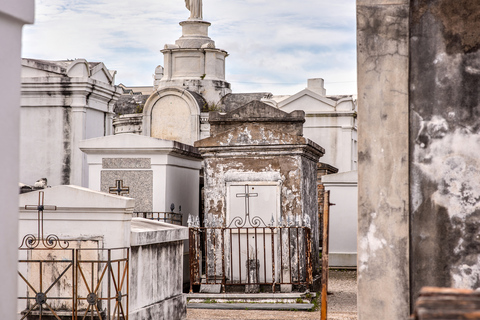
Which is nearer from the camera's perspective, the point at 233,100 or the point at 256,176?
the point at 256,176

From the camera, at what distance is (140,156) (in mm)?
11641

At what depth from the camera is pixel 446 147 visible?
16.9 feet

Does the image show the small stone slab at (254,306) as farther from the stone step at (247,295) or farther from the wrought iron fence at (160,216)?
the wrought iron fence at (160,216)

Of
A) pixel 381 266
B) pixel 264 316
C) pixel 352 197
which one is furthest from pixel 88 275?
pixel 352 197

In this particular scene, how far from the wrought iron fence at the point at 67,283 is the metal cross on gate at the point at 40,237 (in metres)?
0.06

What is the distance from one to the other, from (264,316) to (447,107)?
185 inches

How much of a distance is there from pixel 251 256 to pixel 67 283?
3860 mm

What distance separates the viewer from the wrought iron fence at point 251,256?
1046cm

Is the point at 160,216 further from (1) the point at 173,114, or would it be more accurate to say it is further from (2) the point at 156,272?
(1) the point at 173,114

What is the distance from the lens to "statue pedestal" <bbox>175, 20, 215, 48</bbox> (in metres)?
22.4

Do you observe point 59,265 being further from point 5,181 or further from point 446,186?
point 5,181

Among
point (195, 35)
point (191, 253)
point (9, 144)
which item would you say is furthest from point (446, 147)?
point (195, 35)

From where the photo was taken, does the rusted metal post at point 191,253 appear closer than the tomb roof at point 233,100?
Yes

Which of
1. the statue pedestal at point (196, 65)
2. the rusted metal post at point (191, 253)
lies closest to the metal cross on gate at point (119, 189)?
the rusted metal post at point (191, 253)
